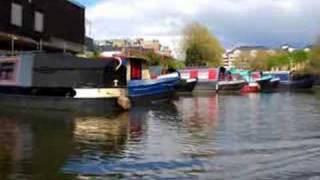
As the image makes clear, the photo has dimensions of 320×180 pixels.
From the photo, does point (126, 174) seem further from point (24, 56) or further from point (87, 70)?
point (24, 56)

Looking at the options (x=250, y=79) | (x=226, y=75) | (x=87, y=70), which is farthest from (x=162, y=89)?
(x=250, y=79)

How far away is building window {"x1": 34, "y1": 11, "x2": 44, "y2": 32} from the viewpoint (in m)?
58.6

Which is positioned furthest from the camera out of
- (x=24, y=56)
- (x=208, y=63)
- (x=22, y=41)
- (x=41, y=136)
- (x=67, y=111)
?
(x=208, y=63)

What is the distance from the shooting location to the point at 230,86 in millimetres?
75938

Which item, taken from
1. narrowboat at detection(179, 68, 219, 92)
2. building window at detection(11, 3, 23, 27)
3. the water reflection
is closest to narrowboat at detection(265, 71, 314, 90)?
narrowboat at detection(179, 68, 219, 92)

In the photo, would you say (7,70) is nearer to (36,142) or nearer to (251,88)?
(36,142)

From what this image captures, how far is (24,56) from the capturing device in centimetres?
3325

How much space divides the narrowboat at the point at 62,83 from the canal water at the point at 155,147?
1984 mm

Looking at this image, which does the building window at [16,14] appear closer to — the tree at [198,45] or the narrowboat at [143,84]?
the narrowboat at [143,84]

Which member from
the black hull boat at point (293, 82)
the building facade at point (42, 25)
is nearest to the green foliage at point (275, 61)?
the black hull boat at point (293, 82)

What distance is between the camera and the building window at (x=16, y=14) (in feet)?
176

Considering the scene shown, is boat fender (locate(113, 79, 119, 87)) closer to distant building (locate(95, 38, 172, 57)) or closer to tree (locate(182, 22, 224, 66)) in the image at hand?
distant building (locate(95, 38, 172, 57))

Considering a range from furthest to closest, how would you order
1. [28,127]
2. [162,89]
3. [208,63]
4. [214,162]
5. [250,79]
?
[208,63]
[250,79]
[162,89]
[28,127]
[214,162]

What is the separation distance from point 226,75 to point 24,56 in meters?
48.9
